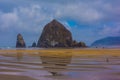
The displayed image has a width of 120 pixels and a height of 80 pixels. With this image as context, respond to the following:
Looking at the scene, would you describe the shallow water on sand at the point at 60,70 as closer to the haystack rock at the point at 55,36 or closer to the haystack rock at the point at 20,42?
the haystack rock at the point at 55,36

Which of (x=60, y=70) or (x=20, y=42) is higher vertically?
(x=20, y=42)

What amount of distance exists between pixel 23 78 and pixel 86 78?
4038 millimetres

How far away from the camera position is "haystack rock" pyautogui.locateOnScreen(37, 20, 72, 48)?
13938cm

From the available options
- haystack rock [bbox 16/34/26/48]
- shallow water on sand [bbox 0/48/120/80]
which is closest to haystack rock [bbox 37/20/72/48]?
haystack rock [bbox 16/34/26/48]

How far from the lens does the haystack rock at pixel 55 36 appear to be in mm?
139375

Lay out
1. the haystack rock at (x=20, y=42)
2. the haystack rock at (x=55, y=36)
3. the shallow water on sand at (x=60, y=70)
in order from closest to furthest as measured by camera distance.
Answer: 1. the shallow water on sand at (x=60, y=70)
2. the haystack rock at (x=55, y=36)
3. the haystack rock at (x=20, y=42)

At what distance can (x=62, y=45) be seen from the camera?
138625mm

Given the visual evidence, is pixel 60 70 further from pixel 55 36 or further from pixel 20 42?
pixel 20 42

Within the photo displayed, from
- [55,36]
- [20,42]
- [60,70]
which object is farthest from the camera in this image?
[20,42]

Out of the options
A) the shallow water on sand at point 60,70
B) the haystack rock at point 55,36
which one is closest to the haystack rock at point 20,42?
the haystack rock at point 55,36

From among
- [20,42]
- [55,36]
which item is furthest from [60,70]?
[20,42]

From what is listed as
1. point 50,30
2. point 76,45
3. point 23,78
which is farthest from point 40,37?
point 23,78

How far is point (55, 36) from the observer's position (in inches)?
5566

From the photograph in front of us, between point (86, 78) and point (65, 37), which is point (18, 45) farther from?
point (86, 78)
